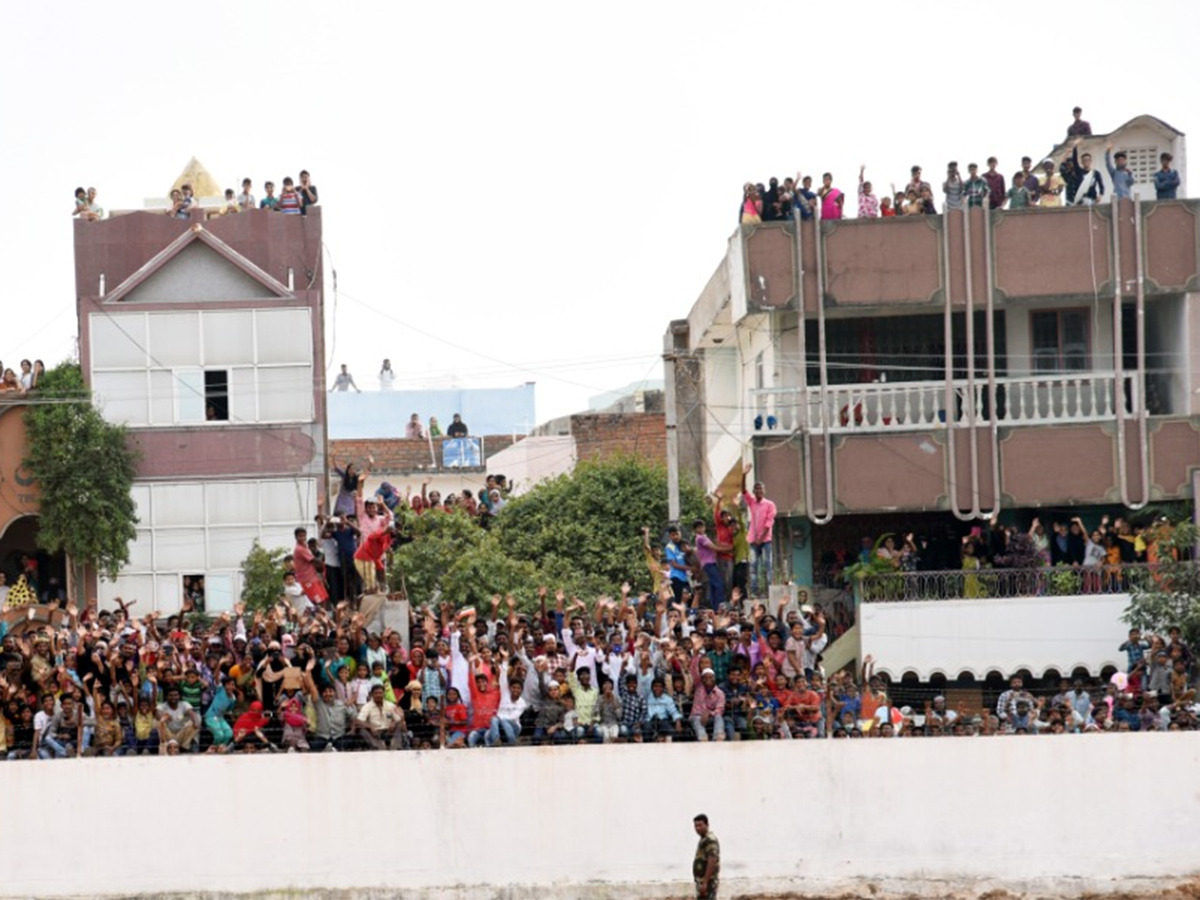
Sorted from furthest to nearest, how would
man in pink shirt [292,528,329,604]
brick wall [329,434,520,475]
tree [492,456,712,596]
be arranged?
brick wall [329,434,520,475]
tree [492,456,712,596]
man in pink shirt [292,528,329,604]

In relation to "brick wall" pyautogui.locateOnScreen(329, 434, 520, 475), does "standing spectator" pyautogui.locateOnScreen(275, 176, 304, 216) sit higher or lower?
higher

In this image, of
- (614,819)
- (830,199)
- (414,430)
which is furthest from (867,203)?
(414,430)

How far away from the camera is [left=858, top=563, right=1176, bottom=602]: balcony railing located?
106 feet

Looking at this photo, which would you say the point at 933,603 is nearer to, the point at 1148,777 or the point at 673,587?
the point at 673,587

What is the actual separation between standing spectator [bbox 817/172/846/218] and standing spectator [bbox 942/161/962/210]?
1469 millimetres

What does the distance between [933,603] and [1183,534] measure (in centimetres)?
335

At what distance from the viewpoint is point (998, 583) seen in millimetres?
32719

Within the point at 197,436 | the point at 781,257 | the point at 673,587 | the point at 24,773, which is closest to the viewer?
the point at 24,773

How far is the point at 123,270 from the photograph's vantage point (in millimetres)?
38531

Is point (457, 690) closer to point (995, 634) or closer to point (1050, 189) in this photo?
point (995, 634)

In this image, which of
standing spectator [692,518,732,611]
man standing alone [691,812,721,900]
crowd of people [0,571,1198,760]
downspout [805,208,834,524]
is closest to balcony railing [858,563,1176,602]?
downspout [805,208,834,524]

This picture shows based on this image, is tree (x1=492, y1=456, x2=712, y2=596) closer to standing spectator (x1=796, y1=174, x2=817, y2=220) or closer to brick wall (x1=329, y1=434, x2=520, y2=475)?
standing spectator (x1=796, y1=174, x2=817, y2=220)

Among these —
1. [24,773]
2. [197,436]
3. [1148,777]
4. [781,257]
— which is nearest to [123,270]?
[197,436]

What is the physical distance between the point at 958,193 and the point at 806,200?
6.99ft
